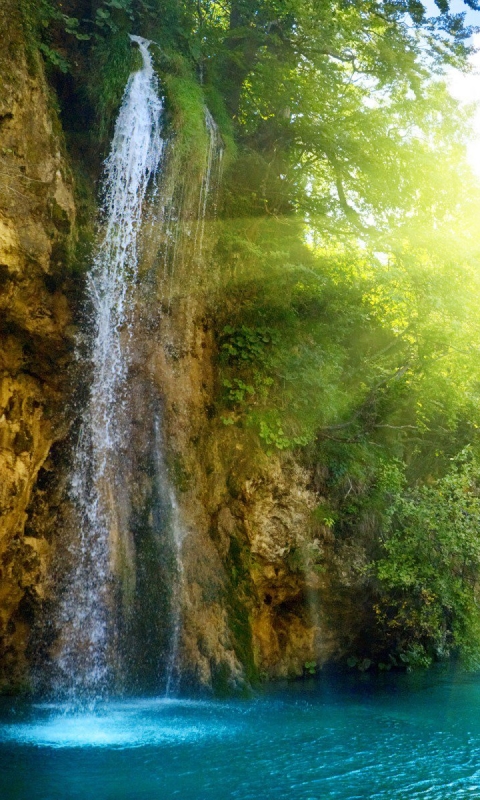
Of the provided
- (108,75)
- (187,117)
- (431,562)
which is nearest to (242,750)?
(431,562)

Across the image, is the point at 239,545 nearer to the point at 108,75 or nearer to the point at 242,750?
the point at 242,750

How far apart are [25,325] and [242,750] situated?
6.16m

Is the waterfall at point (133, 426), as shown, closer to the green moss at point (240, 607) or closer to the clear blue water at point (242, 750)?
the clear blue water at point (242, 750)

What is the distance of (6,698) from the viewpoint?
8.98m

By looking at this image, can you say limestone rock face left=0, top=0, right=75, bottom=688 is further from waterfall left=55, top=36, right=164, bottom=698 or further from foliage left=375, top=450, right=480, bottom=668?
foliage left=375, top=450, right=480, bottom=668

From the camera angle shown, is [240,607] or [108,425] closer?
[108,425]

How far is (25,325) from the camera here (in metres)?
9.71

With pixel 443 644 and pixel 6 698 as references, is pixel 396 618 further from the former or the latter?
pixel 6 698

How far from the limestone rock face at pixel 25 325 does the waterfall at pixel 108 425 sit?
0.48 m

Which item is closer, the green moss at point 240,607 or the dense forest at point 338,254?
the green moss at point 240,607

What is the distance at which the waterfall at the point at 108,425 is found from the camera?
9227mm

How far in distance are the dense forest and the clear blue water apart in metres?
2.34

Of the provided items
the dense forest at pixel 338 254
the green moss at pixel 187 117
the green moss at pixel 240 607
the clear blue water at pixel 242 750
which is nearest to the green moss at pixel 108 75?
the dense forest at pixel 338 254

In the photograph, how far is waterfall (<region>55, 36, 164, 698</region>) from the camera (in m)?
9.23
